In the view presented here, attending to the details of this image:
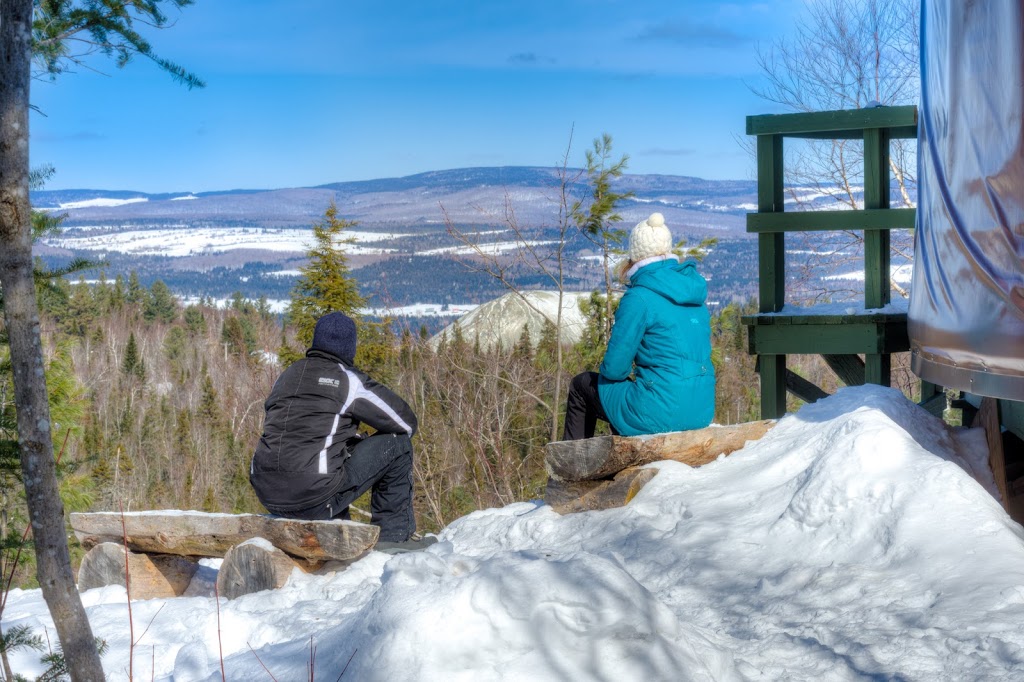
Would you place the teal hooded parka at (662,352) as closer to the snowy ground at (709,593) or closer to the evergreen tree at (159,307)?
the snowy ground at (709,593)

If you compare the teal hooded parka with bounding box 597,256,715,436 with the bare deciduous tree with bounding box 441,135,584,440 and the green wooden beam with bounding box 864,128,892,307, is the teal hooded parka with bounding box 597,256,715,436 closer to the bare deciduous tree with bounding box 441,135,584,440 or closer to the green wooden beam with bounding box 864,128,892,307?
the green wooden beam with bounding box 864,128,892,307

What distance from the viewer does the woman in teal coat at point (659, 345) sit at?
5230 mm

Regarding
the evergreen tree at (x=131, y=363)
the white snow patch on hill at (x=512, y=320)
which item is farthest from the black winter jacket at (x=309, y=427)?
the evergreen tree at (x=131, y=363)

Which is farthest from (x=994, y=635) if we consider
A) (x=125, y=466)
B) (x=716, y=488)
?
(x=125, y=466)

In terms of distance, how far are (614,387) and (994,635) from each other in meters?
2.74

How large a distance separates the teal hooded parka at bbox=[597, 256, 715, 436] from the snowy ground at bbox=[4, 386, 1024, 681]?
1.20ft

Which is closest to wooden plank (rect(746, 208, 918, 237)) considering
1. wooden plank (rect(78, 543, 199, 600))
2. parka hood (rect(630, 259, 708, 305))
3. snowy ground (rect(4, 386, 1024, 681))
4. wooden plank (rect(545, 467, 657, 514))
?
parka hood (rect(630, 259, 708, 305))

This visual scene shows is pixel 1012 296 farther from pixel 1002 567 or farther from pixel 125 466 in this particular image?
pixel 125 466

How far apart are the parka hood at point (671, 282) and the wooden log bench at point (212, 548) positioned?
6.31 ft

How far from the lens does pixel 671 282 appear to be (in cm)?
527

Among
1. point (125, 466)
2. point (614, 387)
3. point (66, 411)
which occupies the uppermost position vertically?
point (614, 387)

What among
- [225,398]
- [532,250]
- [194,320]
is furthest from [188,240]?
[532,250]

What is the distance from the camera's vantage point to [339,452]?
16.7 feet

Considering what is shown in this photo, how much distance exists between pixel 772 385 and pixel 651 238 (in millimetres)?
1689
